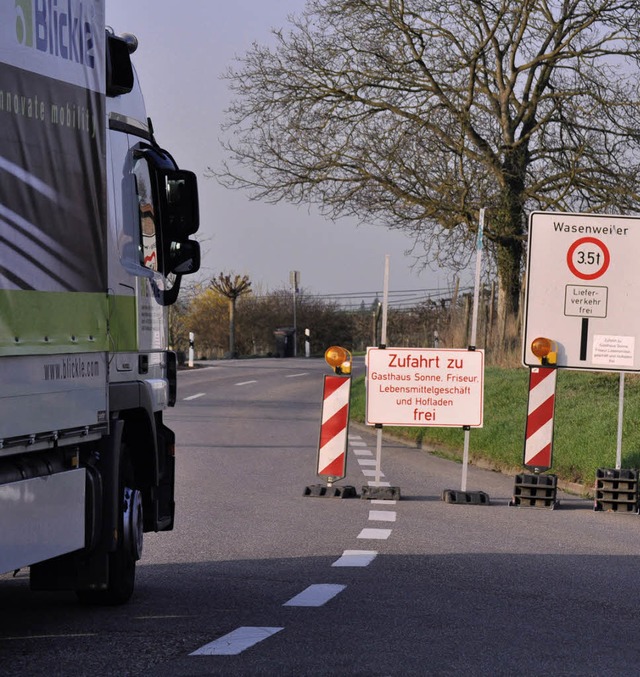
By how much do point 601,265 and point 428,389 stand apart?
2.30 m

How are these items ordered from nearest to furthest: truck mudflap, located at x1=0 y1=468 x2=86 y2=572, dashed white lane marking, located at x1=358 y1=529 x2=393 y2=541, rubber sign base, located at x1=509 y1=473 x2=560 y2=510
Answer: truck mudflap, located at x1=0 y1=468 x2=86 y2=572 < dashed white lane marking, located at x1=358 y1=529 x2=393 y2=541 < rubber sign base, located at x1=509 y1=473 x2=560 y2=510

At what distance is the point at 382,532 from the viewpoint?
11078 mm

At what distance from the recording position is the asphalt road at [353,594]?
6074mm

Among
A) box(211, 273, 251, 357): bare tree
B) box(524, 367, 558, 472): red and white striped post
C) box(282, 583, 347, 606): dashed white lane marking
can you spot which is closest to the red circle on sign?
box(524, 367, 558, 472): red and white striped post

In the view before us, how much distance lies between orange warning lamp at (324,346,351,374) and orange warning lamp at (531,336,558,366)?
6.45 ft

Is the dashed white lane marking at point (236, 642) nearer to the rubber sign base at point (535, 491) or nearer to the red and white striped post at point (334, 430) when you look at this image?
the rubber sign base at point (535, 491)

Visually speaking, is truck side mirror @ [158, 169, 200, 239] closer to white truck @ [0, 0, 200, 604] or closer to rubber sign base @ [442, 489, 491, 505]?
white truck @ [0, 0, 200, 604]

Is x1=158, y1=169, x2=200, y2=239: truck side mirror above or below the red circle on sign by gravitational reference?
above

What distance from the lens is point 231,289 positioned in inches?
2201

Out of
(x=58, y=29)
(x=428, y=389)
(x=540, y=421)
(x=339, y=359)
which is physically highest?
(x=58, y=29)

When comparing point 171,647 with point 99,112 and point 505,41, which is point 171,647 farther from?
point 505,41

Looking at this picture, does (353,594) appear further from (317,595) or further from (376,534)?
(376,534)

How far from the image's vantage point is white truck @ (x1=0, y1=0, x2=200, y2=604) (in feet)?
18.4

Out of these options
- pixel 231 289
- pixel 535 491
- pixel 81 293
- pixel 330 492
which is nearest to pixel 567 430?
pixel 535 491
